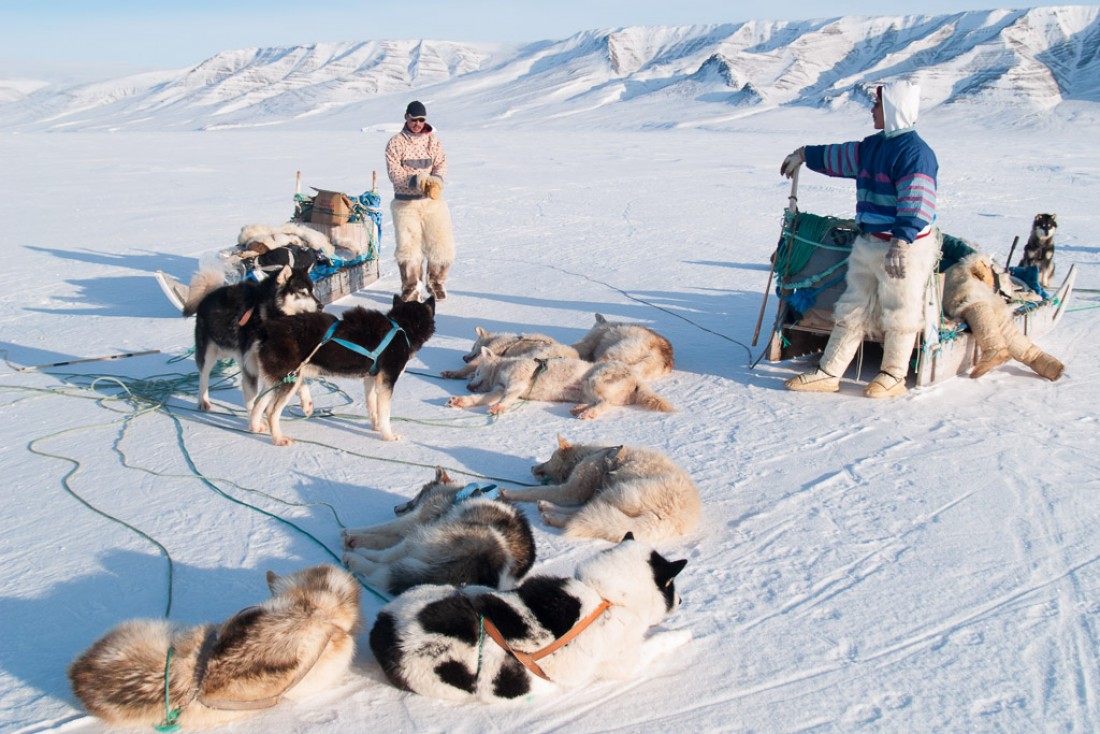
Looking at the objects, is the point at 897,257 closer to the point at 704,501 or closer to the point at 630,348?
the point at 630,348

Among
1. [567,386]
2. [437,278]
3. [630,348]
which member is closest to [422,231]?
[437,278]

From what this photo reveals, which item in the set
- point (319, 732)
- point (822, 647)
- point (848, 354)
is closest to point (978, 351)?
point (848, 354)

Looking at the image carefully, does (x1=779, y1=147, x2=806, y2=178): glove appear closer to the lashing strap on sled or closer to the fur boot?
the lashing strap on sled

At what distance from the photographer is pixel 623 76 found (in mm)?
62656

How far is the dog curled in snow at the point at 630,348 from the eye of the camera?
5453 mm

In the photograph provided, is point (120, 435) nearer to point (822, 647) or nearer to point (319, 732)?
point (319, 732)

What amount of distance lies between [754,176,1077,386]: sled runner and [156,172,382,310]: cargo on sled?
3.36 meters

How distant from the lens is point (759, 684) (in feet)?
8.48

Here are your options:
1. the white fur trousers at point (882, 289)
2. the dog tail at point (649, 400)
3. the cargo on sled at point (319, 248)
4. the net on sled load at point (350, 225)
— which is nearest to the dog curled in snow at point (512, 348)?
the dog tail at point (649, 400)

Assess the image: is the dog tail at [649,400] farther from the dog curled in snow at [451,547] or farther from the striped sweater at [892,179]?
the dog curled in snow at [451,547]

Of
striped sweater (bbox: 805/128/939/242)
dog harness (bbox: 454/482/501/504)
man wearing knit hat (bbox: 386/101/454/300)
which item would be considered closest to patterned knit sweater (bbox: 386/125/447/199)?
man wearing knit hat (bbox: 386/101/454/300)

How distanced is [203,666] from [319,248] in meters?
5.79

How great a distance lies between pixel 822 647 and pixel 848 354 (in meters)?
2.87

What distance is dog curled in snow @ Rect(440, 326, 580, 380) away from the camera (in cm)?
545
